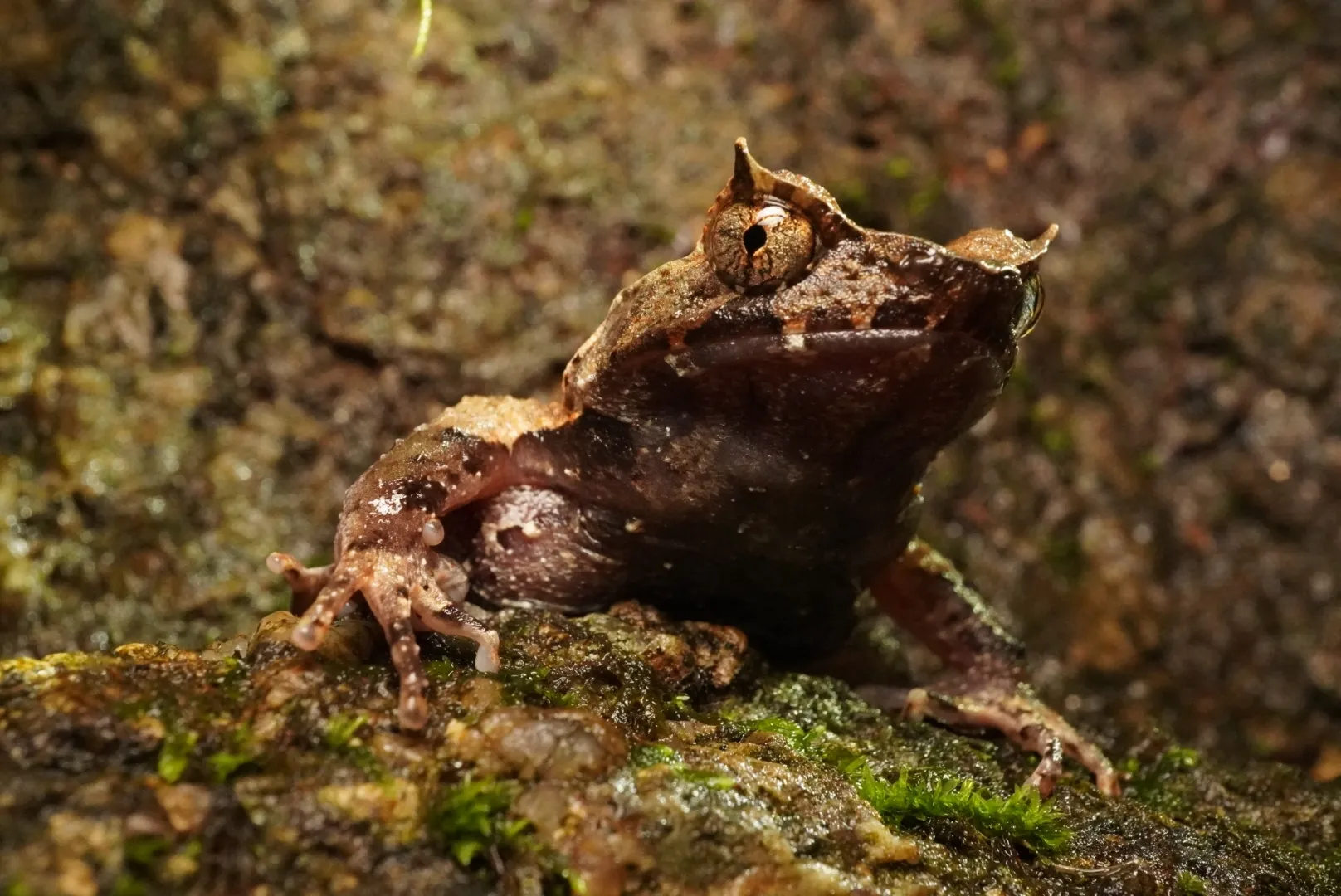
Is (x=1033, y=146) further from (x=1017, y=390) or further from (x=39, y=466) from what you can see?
(x=39, y=466)

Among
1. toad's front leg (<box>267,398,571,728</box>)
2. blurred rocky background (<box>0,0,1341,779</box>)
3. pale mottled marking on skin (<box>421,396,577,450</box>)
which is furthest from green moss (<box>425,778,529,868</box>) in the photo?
blurred rocky background (<box>0,0,1341,779</box>)

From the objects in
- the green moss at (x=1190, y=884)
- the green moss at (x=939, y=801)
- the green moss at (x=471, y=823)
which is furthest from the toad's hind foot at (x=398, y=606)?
the green moss at (x=1190, y=884)

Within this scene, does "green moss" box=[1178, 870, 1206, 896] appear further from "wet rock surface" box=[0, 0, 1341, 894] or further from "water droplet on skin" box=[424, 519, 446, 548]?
"water droplet on skin" box=[424, 519, 446, 548]

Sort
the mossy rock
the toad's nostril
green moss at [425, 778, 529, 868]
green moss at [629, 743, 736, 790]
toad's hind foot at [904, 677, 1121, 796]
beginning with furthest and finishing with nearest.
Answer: toad's hind foot at [904, 677, 1121, 796] < the toad's nostril < green moss at [629, 743, 736, 790] < green moss at [425, 778, 529, 868] < the mossy rock

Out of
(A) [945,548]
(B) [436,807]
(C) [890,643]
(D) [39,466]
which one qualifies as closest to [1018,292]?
(B) [436,807]

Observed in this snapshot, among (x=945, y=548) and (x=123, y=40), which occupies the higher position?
(x=123, y=40)

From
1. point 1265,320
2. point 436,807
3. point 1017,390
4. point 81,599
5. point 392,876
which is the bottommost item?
point 392,876
